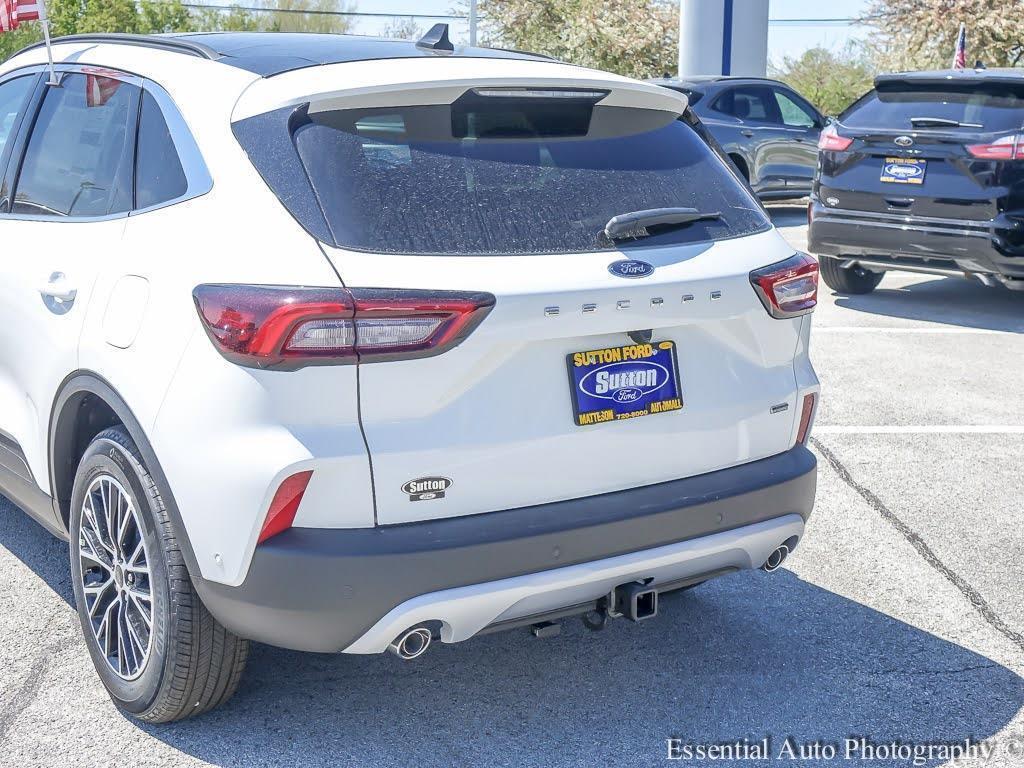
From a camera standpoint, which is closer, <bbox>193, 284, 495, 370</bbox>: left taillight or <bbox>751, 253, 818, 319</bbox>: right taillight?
<bbox>193, 284, 495, 370</bbox>: left taillight

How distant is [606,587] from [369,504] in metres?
0.70

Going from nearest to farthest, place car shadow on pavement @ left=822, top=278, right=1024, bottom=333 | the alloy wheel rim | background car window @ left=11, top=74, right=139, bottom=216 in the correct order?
the alloy wheel rim, background car window @ left=11, top=74, right=139, bottom=216, car shadow on pavement @ left=822, top=278, right=1024, bottom=333

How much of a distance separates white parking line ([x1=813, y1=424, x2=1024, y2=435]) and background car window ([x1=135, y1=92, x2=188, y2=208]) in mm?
3940

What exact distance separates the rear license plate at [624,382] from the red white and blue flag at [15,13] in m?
3.02

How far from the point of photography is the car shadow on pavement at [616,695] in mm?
3359

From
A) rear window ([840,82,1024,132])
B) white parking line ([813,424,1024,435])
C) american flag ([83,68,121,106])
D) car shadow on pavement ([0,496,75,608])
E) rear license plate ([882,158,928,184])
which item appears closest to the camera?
american flag ([83,68,121,106])

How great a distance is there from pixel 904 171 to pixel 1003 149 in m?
0.69

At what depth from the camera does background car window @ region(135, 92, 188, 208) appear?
334 centimetres

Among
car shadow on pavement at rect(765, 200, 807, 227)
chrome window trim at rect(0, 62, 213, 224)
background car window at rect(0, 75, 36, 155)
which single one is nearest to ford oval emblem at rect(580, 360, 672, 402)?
chrome window trim at rect(0, 62, 213, 224)

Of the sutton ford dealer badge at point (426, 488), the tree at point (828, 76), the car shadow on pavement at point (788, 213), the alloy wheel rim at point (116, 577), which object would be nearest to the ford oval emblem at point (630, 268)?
the sutton ford dealer badge at point (426, 488)

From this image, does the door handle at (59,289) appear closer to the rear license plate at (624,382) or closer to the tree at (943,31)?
the rear license plate at (624,382)

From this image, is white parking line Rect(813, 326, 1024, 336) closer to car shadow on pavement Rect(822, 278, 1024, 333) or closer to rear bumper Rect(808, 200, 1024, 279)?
car shadow on pavement Rect(822, 278, 1024, 333)

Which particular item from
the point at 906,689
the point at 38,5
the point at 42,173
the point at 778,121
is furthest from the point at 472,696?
the point at 778,121

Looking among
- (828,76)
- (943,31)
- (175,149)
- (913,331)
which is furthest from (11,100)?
(828,76)
